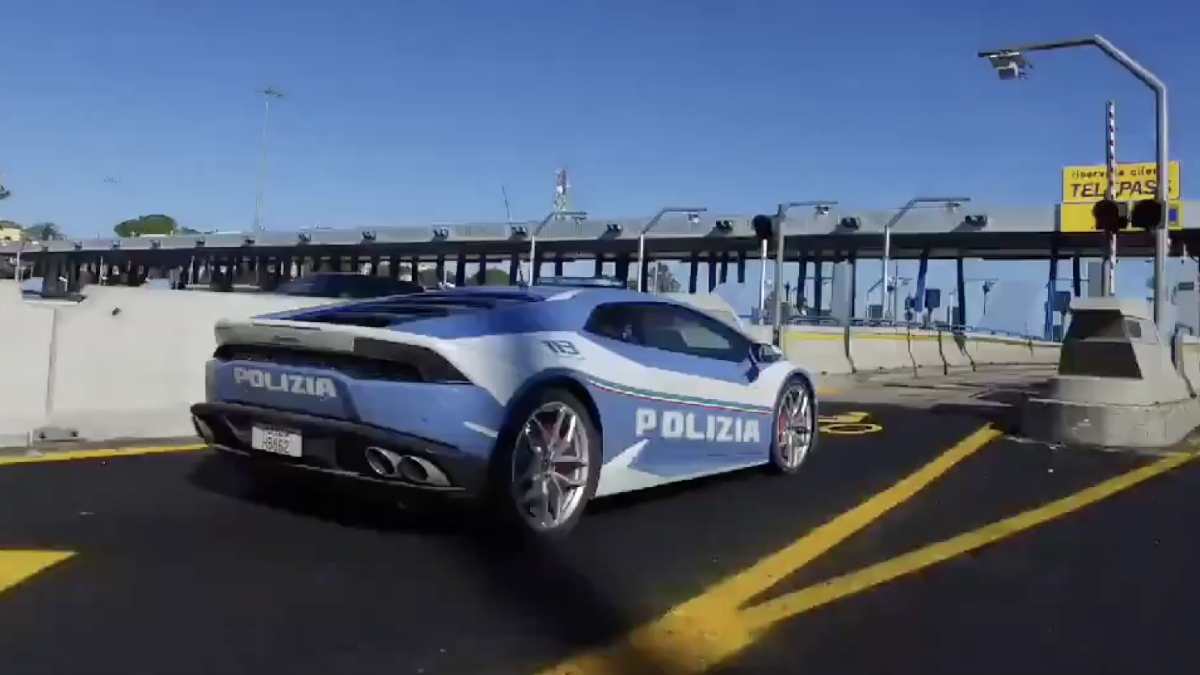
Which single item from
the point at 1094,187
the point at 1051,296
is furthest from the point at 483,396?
the point at 1051,296

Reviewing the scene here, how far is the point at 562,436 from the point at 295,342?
136cm

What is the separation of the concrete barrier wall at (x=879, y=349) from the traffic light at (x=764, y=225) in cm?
708

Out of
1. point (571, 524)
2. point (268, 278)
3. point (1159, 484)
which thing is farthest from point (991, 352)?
point (268, 278)

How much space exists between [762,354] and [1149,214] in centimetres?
679

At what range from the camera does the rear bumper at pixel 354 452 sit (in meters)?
4.06

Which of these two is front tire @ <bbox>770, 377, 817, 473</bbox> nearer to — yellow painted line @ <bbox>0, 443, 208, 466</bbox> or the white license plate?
the white license plate

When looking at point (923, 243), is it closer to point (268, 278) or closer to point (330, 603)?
point (330, 603)

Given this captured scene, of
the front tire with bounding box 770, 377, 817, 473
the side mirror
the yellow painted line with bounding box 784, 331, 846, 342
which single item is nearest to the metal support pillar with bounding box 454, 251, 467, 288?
the yellow painted line with bounding box 784, 331, 846, 342

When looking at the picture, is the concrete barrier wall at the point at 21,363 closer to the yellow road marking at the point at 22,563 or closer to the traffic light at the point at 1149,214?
the yellow road marking at the point at 22,563

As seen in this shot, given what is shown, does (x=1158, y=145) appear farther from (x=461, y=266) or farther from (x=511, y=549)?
(x=461, y=266)

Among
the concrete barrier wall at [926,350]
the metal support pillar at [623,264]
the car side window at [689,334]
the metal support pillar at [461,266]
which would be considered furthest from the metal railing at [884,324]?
the metal support pillar at [461,266]

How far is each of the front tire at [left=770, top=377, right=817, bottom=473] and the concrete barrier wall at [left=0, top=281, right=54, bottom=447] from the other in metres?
5.37

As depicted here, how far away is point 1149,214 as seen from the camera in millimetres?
10617

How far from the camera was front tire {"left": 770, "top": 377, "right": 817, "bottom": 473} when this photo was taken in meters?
6.51
